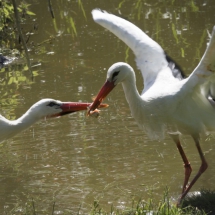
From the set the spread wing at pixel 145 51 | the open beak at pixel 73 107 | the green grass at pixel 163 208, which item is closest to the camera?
the green grass at pixel 163 208

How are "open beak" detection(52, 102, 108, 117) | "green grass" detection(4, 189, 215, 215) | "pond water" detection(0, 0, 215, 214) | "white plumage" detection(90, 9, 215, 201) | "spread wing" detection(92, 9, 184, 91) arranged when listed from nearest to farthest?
1. "green grass" detection(4, 189, 215, 215)
2. "white plumage" detection(90, 9, 215, 201)
3. "open beak" detection(52, 102, 108, 117)
4. "pond water" detection(0, 0, 215, 214)
5. "spread wing" detection(92, 9, 184, 91)

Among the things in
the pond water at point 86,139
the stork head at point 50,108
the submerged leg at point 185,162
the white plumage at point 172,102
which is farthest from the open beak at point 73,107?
the submerged leg at point 185,162

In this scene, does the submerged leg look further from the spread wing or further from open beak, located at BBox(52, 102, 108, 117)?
open beak, located at BBox(52, 102, 108, 117)

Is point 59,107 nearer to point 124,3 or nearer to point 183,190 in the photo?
point 183,190

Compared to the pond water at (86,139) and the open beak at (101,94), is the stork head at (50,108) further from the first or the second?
the pond water at (86,139)

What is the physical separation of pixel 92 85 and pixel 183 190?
3.47 meters

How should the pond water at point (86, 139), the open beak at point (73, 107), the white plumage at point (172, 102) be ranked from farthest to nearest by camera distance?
the pond water at point (86, 139) → the open beak at point (73, 107) → the white plumage at point (172, 102)

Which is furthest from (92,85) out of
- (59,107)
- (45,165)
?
(59,107)

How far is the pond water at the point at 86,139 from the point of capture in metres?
6.88

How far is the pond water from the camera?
6879 millimetres

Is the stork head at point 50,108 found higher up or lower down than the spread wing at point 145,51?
lower down

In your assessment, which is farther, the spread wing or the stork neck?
the spread wing

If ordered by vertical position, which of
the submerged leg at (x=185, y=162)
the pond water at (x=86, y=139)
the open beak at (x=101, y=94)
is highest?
the open beak at (x=101, y=94)

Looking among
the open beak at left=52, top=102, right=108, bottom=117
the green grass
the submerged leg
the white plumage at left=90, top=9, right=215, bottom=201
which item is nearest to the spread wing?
the white plumage at left=90, top=9, right=215, bottom=201
